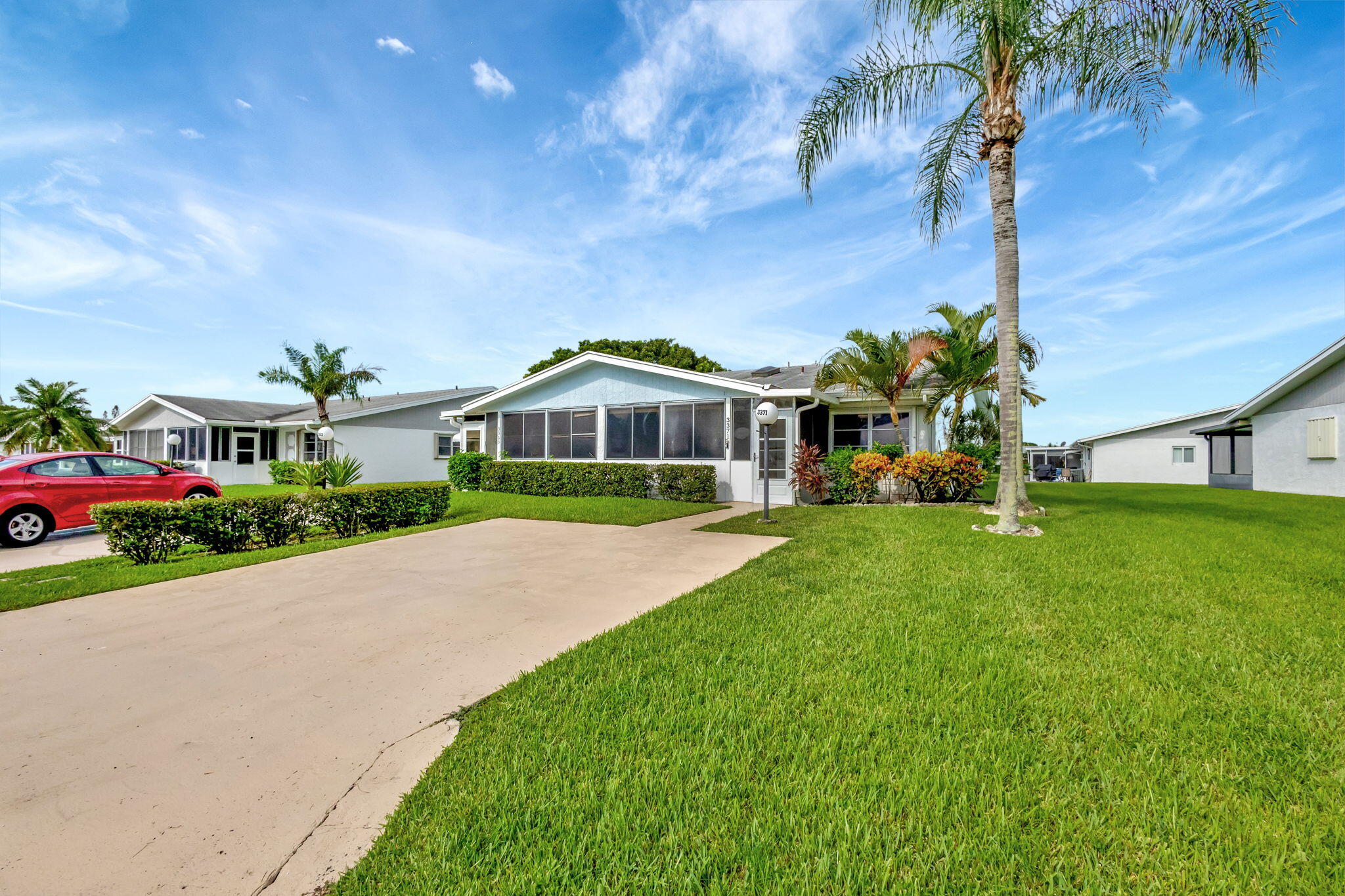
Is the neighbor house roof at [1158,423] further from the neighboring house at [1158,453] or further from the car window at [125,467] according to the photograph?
the car window at [125,467]

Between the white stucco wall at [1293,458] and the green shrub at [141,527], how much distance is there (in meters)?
24.9

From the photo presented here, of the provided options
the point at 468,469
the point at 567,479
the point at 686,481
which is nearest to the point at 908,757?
the point at 686,481

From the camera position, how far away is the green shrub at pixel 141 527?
6.36 meters

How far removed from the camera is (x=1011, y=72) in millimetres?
8445

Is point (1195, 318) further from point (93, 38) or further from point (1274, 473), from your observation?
point (93, 38)

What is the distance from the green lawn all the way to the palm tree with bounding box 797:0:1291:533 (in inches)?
253

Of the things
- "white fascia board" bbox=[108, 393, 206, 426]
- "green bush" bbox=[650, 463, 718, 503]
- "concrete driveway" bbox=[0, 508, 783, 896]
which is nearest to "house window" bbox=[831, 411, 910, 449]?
"green bush" bbox=[650, 463, 718, 503]

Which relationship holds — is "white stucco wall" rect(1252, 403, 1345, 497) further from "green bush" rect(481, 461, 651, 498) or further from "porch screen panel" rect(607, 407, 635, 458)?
"porch screen panel" rect(607, 407, 635, 458)

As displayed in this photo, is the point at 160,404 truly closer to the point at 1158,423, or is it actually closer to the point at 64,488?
the point at 64,488

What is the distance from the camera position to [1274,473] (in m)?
16.5

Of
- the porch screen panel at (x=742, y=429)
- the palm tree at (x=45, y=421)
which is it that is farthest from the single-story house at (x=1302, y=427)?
the palm tree at (x=45, y=421)

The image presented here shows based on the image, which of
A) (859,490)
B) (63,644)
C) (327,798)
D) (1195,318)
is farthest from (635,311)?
(327,798)

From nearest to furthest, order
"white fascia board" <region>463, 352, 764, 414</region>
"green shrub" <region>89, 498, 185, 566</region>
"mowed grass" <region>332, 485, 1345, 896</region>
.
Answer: "mowed grass" <region>332, 485, 1345, 896</region> < "green shrub" <region>89, 498, 185, 566</region> < "white fascia board" <region>463, 352, 764, 414</region>

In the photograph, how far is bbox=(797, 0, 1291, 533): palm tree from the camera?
716 centimetres
